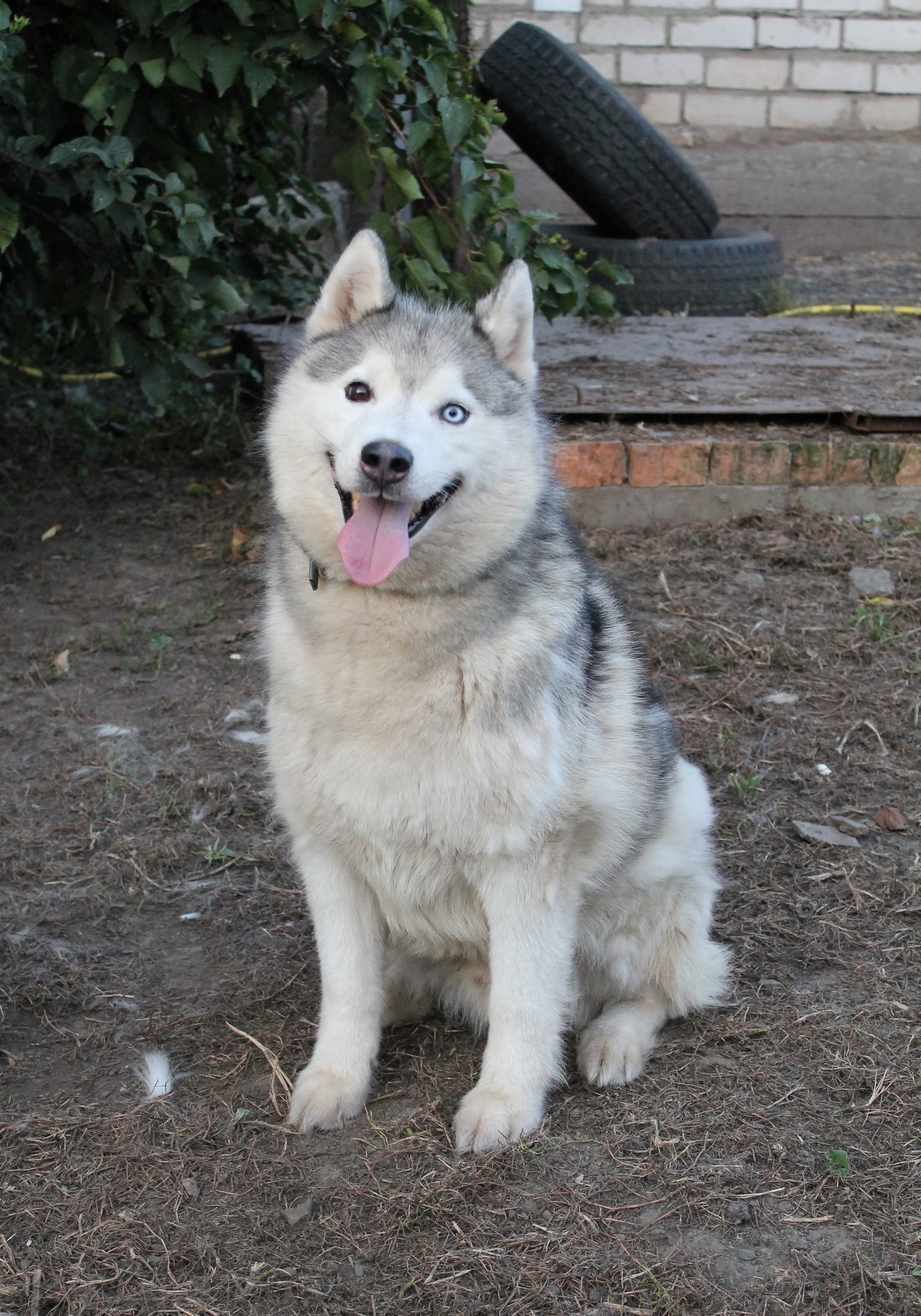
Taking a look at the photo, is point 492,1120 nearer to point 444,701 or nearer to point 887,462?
point 444,701

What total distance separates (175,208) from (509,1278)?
139 inches

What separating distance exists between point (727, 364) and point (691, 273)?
1630 mm

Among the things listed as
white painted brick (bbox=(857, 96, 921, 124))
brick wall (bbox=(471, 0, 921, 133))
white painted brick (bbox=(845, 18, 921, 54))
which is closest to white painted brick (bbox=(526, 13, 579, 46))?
brick wall (bbox=(471, 0, 921, 133))

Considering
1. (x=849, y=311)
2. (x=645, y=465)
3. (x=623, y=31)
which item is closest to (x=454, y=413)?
(x=645, y=465)

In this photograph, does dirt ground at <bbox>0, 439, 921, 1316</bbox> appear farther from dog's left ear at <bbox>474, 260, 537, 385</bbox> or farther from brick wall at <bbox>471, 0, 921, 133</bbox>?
brick wall at <bbox>471, 0, 921, 133</bbox>

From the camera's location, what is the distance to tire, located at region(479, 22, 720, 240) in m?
7.29

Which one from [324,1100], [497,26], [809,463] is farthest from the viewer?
[497,26]

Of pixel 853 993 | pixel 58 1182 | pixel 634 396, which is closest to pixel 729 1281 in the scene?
pixel 853 993

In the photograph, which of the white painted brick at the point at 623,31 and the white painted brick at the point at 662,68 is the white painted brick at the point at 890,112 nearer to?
the white painted brick at the point at 662,68

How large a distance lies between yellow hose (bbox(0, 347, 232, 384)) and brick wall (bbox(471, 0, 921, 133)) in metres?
3.89

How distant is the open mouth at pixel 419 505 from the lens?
2.41 metres

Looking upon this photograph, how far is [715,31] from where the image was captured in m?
9.57

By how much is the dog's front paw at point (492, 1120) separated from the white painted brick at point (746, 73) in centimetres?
910

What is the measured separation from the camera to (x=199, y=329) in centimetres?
646
